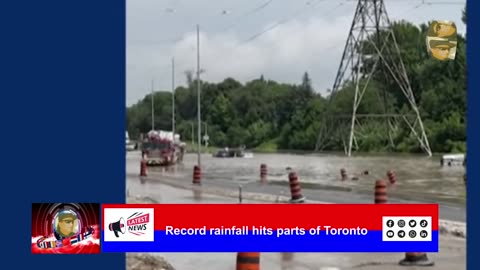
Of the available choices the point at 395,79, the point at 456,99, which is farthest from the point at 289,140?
the point at 456,99

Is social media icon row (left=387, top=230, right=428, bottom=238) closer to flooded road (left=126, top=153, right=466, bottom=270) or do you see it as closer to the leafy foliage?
flooded road (left=126, top=153, right=466, bottom=270)

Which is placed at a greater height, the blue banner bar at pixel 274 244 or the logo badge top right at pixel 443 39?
the logo badge top right at pixel 443 39

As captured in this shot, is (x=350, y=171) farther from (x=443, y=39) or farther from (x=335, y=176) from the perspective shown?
(x=443, y=39)

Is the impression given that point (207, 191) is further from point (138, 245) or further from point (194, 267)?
point (138, 245)

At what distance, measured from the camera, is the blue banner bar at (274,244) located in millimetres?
6980

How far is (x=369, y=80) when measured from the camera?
32.8 ft

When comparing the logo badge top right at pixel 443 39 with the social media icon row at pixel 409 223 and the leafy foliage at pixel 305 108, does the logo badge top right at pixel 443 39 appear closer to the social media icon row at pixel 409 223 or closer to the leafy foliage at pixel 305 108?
the leafy foliage at pixel 305 108

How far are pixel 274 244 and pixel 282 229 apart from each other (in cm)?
16

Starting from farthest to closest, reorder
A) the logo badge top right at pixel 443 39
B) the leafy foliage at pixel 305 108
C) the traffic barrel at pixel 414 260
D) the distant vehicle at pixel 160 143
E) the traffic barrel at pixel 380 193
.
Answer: the distant vehicle at pixel 160 143
the traffic barrel at pixel 380 193
the leafy foliage at pixel 305 108
the traffic barrel at pixel 414 260
the logo badge top right at pixel 443 39

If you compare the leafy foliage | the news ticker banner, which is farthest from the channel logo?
the leafy foliage

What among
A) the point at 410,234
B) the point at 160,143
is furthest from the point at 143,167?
the point at 410,234

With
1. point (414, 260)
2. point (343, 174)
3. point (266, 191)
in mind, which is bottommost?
point (414, 260)

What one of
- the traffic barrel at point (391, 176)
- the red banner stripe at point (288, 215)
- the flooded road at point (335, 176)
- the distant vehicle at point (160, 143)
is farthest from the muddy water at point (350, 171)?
the red banner stripe at point (288, 215)

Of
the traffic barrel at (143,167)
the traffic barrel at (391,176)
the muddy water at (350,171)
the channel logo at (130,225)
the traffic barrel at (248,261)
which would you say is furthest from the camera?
the traffic barrel at (391,176)
